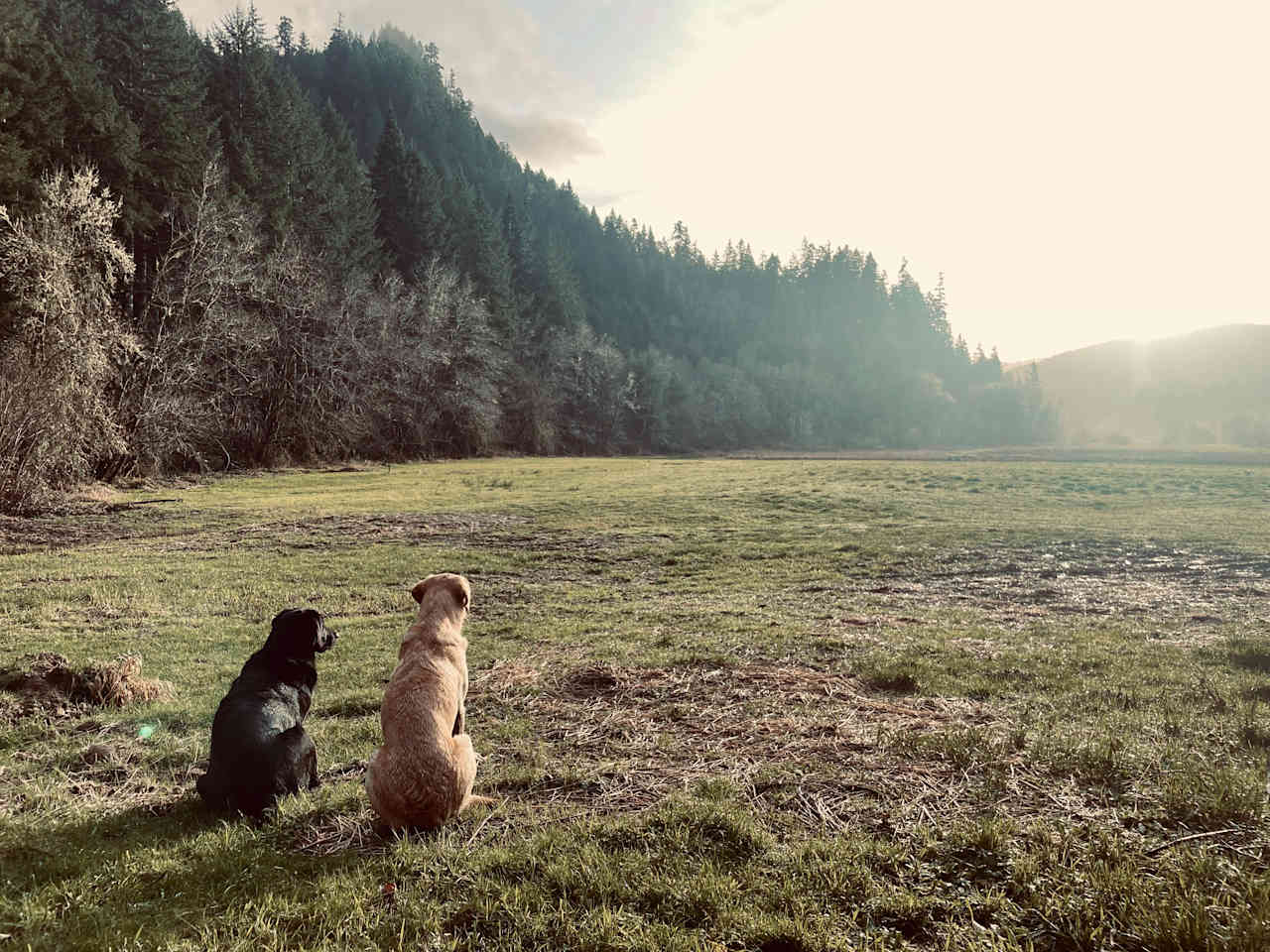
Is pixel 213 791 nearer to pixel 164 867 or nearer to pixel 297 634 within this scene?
pixel 164 867

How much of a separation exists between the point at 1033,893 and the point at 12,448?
91.0 ft

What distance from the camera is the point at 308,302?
4788 centimetres

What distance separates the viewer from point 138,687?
745 cm

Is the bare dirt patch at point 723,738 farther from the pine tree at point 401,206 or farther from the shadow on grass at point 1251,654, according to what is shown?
the pine tree at point 401,206

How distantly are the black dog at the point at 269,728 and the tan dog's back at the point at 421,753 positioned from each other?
34.6 inches

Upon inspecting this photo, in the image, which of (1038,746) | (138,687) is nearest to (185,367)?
(138,687)

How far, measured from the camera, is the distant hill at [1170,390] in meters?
114

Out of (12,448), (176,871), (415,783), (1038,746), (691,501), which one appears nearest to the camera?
(176,871)

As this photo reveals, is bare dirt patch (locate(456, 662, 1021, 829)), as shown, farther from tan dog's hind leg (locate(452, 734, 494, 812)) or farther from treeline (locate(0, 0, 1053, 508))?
treeline (locate(0, 0, 1053, 508))

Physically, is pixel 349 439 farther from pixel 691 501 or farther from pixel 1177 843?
pixel 1177 843

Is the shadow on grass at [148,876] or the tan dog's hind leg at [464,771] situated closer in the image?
the shadow on grass at [148,876]

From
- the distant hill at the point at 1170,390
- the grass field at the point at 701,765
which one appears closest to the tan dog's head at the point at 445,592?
the grass field at the point at 701,765

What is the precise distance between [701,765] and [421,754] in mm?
2308

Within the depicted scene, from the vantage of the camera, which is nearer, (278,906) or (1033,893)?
(1033,893)
